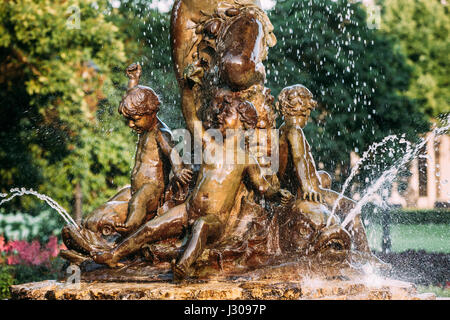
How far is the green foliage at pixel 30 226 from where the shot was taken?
1192 centimetres

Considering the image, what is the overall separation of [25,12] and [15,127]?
2.10 metres

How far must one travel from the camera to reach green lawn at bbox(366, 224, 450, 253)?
42.0ft

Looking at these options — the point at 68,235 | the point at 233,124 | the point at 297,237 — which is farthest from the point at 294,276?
the point at 68,235

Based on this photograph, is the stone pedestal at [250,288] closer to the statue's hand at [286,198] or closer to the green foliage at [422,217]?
the statue's hand at [286,198]

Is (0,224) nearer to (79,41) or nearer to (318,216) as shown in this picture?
(79,41)

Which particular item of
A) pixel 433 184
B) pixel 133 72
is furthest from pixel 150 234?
pixel 433 184

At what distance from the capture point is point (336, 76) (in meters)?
11.9

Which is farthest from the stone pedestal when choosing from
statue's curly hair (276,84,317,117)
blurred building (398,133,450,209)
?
blurred building (398,133,450,209)

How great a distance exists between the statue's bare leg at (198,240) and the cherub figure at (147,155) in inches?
22.2

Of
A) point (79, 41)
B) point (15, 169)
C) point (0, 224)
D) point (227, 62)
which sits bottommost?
point (0, 224)

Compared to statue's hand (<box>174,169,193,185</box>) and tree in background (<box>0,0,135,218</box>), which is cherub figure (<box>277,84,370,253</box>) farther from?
tree in background (<box>0,0,135,218</box>)

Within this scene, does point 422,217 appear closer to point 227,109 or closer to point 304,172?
point 304,172

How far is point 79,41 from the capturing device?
12789mm

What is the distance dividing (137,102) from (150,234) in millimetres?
1164
